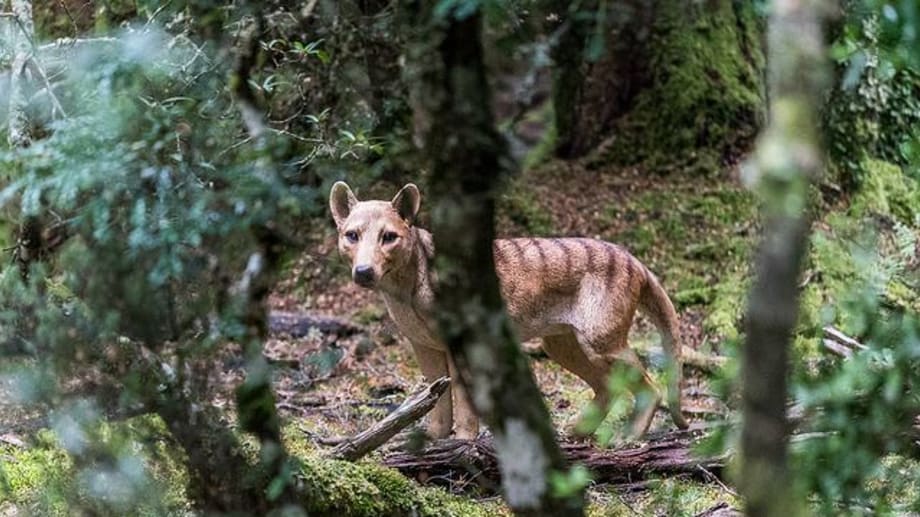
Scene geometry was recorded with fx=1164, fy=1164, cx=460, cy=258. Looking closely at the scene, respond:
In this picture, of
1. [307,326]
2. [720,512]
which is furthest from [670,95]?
[720,512]

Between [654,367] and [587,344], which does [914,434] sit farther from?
[654,367]

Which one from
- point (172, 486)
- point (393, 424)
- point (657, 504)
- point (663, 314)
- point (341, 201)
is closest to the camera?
point (172, 486)

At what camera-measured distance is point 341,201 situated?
640 centimetres

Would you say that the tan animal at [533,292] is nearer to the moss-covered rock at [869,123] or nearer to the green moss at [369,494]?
the green moss at [369,494]

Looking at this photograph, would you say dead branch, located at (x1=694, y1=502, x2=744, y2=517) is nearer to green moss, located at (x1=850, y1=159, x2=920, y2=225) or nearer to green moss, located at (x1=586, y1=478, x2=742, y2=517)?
green moss, located at (x1=586, y1=478, x2=742, y2=517)

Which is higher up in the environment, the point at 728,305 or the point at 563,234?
the point at 563,234

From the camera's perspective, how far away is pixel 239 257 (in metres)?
3.80

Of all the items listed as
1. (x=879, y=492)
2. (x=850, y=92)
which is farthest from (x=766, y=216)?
(x=850, y=92)

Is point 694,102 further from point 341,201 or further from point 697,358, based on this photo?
point 341,201

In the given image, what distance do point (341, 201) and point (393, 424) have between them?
155cm

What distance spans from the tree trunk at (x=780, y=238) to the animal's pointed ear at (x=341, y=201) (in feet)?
14.4

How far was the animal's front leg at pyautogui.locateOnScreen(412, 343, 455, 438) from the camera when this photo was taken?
6.52m

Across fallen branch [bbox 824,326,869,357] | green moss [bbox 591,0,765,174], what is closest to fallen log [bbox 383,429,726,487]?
fallen branch [bbox 824,326,869,357]

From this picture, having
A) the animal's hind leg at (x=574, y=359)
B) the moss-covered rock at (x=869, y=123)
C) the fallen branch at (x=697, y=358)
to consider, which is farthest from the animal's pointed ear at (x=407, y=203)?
the moss-covered rock at (x=869, y=123)
